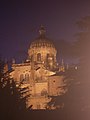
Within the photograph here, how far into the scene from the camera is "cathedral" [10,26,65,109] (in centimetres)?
6381

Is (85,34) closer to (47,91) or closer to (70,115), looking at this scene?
(70,115)

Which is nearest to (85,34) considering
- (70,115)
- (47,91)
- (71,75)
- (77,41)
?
(77,41)

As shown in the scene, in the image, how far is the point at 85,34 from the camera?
28.3 meters

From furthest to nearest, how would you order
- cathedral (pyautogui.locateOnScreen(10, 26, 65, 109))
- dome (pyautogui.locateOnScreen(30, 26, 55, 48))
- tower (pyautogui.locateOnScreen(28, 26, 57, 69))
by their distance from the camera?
1. dome (pyautogui.locateOnScreen(30, 26, 55, 48))
2. tower (pyautogui.locateOnScreen(28, 26, 57, 69))
3. cathedral (pyautogui.locateOnScreen(10, 26, 65, 109))

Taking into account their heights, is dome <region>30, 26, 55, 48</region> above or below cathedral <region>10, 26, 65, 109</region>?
above

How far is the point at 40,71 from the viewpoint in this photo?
69562mm

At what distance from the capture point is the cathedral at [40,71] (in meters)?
63.8

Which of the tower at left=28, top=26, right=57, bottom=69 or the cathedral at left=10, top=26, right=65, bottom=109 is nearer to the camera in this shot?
the cathedral at left=10, top=26, right=65, bottom=109

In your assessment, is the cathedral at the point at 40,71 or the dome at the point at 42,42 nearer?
the cathedral at the point at 40,71

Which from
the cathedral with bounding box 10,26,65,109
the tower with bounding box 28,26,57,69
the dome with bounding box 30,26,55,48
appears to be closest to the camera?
the cathedral with bounding box 10,26,65,109

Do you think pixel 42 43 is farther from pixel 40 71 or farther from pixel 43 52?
pixel 40 71

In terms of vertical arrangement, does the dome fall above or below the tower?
above

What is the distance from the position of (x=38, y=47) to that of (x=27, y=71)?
5.19m

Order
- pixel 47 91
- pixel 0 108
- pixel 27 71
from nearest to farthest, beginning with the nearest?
1. pixel 0 108
2. pixel 47 91
3. pixel 27 71
